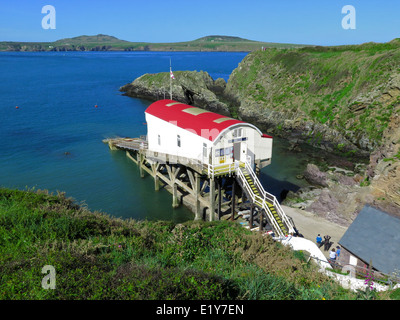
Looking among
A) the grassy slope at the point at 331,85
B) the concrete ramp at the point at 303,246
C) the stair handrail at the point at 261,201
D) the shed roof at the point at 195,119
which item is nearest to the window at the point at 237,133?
the shed roof at the point at 195,119

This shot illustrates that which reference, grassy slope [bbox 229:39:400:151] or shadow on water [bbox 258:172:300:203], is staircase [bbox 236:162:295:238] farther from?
grassy slope [bbox 229:39:400:151]

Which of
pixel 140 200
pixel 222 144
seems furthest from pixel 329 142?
pixel 140 200

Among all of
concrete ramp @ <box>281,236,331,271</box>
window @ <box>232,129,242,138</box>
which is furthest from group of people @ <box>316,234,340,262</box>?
window @ <box>232,129,242,138</box>

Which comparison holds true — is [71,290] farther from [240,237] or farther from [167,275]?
[240,237]

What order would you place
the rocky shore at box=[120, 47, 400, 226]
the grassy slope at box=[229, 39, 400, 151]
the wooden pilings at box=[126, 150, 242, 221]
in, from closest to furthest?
the wooden pilings at box=[126, 150, 242, 221]
the rocky shore at box=[120, 47, 400, 226]
the grassy slope at box=[229, 39, 400, 151]

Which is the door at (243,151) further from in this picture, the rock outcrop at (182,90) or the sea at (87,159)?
the rock outcrop at (182,90)
